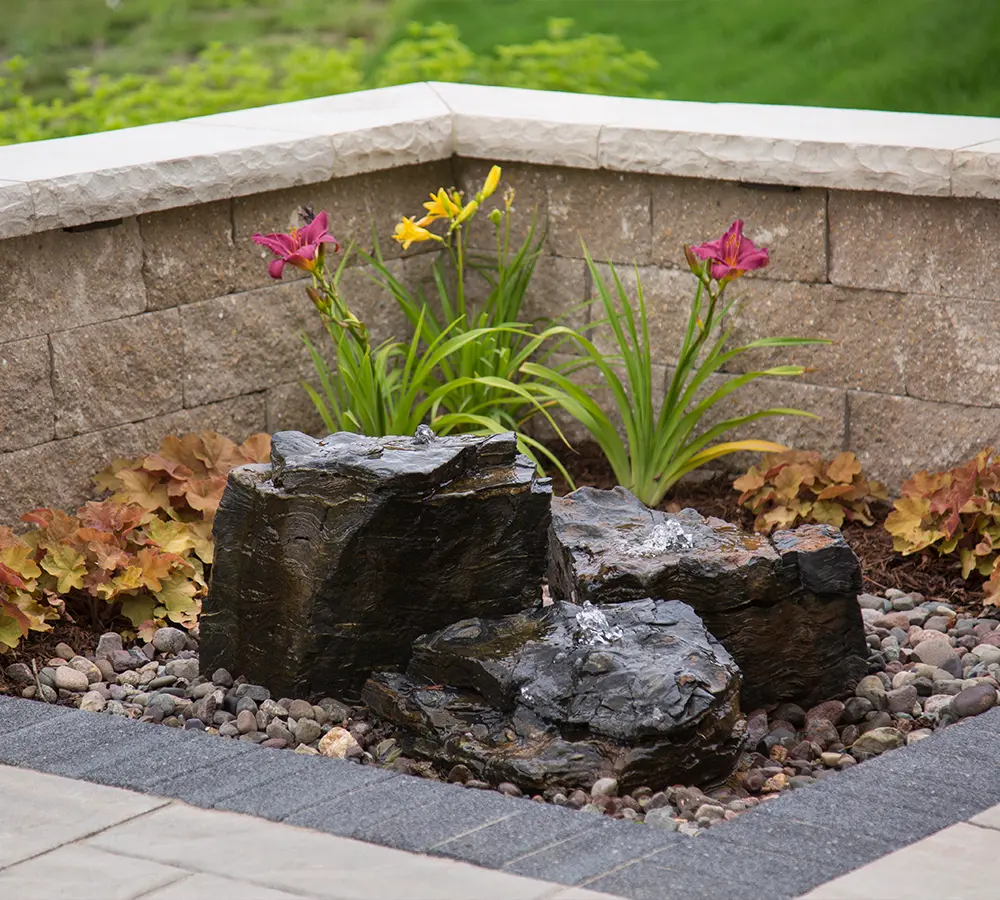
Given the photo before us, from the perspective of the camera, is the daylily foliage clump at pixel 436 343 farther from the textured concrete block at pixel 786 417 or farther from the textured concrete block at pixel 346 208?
the textured concrete block at pixel 786 417

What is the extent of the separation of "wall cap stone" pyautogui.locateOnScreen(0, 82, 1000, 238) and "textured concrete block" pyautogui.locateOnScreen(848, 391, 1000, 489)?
25.6 inches

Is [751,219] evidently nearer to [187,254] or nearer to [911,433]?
[911,433]

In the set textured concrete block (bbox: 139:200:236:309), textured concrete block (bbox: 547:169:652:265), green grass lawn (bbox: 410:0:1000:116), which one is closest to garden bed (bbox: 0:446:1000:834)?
textured concrete block (bbox: 139:200:236:309)

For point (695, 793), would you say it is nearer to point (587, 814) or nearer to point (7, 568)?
point (587, 814)

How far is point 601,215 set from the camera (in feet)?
17.6

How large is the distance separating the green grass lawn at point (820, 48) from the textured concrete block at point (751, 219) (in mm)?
4467

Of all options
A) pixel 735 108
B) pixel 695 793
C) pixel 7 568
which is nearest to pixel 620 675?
pixel 695 793

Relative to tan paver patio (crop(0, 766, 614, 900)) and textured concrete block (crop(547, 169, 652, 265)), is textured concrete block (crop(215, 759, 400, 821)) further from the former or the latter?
textured concrete block (crop(547, 169, 652, 265))

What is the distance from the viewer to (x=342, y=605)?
3557mm

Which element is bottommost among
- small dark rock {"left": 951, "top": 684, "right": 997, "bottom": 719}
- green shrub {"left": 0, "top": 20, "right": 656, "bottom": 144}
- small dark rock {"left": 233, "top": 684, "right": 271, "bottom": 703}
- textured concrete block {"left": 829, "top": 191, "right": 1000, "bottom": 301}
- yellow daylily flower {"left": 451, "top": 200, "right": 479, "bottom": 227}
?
small dark rock {"left": 951, "top": 684, "right": 997, "bottom": 719}

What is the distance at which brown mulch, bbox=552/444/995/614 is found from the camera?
4.44 meters

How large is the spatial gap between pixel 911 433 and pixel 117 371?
238 centimetres

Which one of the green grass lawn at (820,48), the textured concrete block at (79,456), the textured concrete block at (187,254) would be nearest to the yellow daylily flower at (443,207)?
the textured concrete block at (187,254)

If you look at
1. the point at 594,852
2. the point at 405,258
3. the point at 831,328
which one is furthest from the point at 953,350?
the point at 594,852
